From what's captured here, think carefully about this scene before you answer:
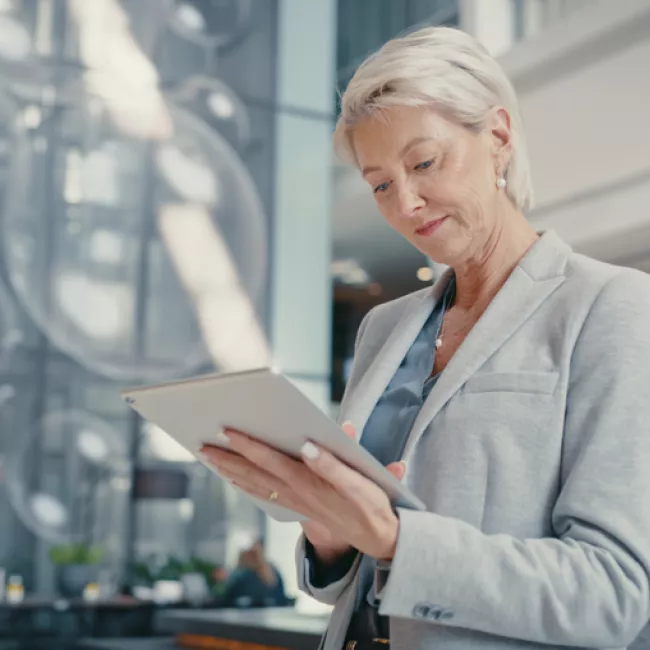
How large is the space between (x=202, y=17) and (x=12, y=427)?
2812 millimetres

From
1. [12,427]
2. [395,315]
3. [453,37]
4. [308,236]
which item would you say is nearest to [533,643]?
[395,315]

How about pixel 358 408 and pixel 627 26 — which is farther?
pixel 627 26

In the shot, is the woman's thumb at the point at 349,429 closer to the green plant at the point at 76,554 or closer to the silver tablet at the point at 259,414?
the silver tablet at the point at 259,414

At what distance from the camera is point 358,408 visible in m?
1.11

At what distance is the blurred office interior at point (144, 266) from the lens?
5.47m

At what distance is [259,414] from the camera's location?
34.3 inches

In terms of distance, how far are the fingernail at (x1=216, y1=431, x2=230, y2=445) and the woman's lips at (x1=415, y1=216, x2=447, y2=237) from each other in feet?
1.07

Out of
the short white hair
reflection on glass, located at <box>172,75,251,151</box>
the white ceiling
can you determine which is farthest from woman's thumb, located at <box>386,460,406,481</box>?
reflection on glass, located at <box>172,75,251,151</box>

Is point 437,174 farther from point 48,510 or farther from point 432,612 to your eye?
point 48,510

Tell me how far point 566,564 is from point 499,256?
1.26 feet

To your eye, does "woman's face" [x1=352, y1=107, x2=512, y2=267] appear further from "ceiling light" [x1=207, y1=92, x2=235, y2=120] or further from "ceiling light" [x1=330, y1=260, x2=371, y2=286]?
"ceiling light" [x1=330, y1=260, x2=371, y2=286]

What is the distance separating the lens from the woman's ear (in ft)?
3.66

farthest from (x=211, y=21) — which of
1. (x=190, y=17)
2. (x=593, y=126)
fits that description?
(x=593, y=126)

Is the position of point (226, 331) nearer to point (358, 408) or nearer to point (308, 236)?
point (308, 236)
